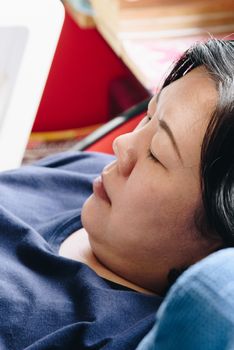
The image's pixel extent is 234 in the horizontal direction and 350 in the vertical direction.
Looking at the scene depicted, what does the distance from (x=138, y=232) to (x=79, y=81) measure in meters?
1.11

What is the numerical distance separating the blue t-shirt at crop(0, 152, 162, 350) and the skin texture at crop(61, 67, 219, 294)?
39mm

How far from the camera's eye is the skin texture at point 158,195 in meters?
0.64

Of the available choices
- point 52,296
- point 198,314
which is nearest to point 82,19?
point 52,296

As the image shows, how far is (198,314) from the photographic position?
423 millimetres

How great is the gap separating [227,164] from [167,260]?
0.50 feet

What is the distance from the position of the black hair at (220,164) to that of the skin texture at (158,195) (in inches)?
0.5

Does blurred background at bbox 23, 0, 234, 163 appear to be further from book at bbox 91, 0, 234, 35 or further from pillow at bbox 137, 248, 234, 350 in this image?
pillow at bbox 137, 248, 234, 350

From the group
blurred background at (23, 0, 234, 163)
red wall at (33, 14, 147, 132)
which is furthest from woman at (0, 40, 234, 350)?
red wall at (33, 14, 147, 132)

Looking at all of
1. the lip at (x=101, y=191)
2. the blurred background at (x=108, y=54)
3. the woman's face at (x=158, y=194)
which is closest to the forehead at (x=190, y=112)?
the woman's face at (x=158, y=194)

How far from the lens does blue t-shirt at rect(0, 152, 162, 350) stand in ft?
2.09

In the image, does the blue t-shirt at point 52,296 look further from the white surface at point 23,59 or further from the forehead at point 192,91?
Answer: the forehead at point 192,91

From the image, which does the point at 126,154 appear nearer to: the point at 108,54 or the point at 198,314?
the point at 198,314

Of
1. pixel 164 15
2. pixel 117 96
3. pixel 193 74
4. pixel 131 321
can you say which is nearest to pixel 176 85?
pixel 193 74

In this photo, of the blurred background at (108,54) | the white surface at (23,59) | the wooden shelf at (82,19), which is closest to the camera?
the white surface at (23,59)
